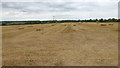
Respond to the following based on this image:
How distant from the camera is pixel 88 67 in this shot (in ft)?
18.0

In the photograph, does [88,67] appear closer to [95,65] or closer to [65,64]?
[95,65]

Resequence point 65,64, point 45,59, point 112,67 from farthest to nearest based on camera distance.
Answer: point 45,59, point 65,64, point 112,67

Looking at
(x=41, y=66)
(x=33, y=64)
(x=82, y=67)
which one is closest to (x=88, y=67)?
(x=82, y=67)

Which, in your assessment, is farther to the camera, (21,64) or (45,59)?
(45,59)

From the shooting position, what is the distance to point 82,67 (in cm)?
548

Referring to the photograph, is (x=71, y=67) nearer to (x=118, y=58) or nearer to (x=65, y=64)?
(x=65, y=64)

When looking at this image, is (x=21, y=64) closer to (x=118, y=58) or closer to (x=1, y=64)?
(x=1, y=64)

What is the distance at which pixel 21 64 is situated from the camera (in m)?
5.99

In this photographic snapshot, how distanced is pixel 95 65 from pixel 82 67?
727 millimetres

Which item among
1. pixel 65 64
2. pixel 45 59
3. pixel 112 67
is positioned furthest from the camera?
pixel 45 59

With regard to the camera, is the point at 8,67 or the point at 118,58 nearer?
the point at 8,67

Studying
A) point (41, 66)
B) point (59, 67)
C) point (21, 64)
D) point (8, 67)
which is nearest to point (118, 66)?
point (59, 67)

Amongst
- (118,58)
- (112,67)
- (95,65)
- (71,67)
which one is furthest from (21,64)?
(118,58)

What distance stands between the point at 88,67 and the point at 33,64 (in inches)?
113
